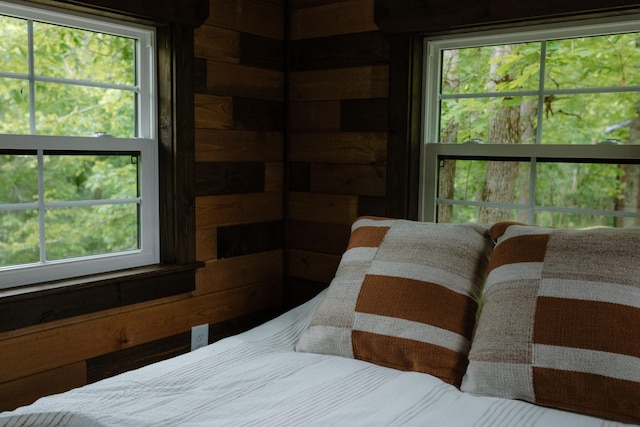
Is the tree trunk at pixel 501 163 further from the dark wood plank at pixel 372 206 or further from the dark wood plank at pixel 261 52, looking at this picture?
the dark wood plank at pixel 261 52

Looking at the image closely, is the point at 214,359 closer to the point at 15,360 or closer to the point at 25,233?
the point at 15,360

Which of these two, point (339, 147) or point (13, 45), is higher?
point (13, 45)

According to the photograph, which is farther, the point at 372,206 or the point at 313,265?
the point at 313,265

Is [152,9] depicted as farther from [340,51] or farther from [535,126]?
[535,126]

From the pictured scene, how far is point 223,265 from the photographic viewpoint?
9.43ft

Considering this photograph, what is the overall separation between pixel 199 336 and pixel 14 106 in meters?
1.18

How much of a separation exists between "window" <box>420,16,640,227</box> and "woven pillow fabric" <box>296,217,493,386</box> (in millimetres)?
491

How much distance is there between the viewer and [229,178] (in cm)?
285

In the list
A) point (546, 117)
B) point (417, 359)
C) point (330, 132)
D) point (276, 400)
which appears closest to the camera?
point (276, 400)

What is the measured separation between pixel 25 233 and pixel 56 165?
27cm

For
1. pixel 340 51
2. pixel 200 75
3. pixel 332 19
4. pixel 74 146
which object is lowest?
pixel 74 146

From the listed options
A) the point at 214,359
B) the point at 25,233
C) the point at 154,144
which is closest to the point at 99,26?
the point at 154,144

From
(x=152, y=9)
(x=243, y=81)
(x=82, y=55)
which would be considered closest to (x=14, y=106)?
(x=82, y=55)

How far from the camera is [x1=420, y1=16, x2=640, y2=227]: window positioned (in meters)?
2.32
